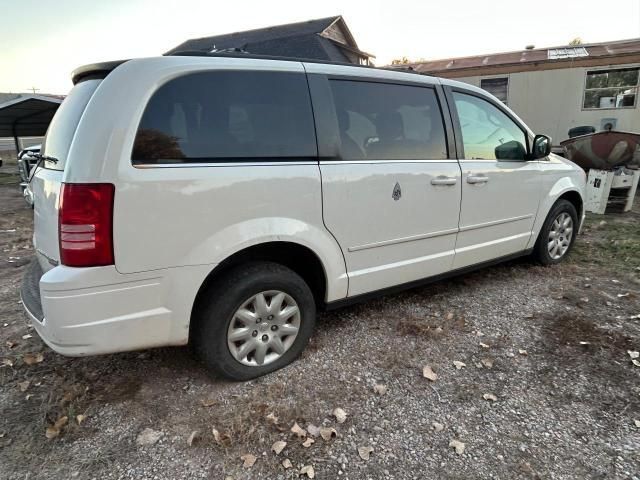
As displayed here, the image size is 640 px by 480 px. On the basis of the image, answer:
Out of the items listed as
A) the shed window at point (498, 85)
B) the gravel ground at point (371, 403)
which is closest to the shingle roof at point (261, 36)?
the shed window at point (498, 85)

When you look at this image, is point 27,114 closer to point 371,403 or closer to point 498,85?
point 498,85

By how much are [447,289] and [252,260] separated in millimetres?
2111

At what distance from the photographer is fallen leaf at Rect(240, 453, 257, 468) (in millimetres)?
1952

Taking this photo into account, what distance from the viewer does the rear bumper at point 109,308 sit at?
195 centimetres

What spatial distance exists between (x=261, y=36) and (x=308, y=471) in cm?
1783

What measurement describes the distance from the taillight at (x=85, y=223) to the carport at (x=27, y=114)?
972 cm

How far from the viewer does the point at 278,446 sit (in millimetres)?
2049

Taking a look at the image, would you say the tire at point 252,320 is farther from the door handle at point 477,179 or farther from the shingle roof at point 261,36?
the shingle roof at point 261,36

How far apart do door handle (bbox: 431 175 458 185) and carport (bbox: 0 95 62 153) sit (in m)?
10.0

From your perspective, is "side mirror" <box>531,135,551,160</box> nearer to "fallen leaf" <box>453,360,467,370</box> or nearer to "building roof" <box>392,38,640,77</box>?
"fallen leaf" <box>453,360,467,370</box>

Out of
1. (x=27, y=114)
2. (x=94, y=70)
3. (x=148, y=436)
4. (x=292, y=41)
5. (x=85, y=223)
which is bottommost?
(x=148, y=436)

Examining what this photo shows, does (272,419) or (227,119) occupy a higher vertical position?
(227,119)

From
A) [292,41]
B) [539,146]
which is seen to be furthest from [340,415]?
[292,41]

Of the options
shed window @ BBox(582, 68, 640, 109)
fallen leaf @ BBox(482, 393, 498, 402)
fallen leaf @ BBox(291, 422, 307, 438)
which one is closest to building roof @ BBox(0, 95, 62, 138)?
fallen leaf @ BBox(291, 422, 307, 438)
